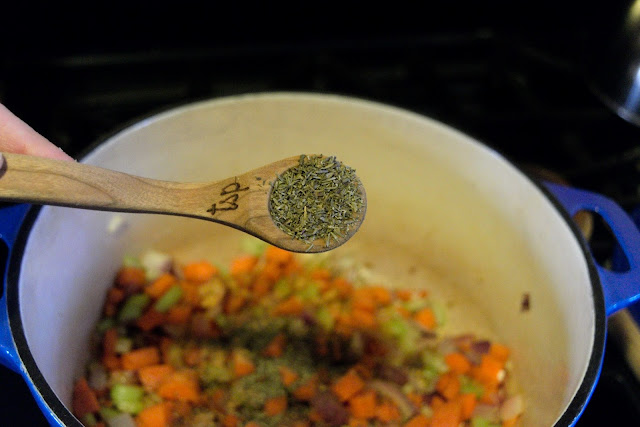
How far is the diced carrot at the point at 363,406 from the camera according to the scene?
4.63 feet

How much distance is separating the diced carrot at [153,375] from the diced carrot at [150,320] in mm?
125

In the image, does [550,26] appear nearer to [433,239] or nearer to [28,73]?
[433,239]

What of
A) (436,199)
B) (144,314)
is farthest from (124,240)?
(436,199)

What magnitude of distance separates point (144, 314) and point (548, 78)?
1.51 meters

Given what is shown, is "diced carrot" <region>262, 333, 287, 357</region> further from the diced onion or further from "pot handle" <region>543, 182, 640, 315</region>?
"pot handle" <region>543, 182, 640, 315</region>

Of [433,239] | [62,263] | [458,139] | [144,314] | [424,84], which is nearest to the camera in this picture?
[62,263]

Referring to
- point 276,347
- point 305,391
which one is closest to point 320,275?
point 276,347

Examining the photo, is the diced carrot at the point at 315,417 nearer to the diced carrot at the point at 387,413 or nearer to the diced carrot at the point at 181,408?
the diced carrot at the point at 387,413

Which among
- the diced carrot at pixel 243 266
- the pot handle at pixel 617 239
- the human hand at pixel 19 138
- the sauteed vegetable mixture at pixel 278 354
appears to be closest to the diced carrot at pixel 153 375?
the sauteed vegetable mixture at pixel 278 354

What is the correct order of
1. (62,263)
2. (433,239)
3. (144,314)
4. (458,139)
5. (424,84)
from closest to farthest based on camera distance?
(62,263) → (458,139) → (144,314) → (433,239) → (424,84)

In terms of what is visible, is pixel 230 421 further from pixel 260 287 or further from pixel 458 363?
pixel 458 363

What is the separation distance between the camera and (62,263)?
4.40 feet

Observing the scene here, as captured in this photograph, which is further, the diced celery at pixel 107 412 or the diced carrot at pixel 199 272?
the diced carrot at pixel 199 272

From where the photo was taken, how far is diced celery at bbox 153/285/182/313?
160cm
